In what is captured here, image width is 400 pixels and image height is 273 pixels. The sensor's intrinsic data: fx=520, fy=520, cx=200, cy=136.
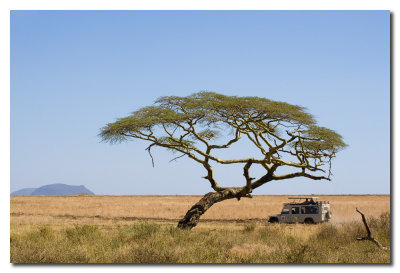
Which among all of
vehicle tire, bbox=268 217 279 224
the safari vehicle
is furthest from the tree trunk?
vehicle tire, bbox=268 217 279 224

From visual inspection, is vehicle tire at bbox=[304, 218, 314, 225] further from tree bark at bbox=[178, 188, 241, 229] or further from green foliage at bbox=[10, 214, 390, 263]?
green foliage at bbox=[10, 214, 390, 263]

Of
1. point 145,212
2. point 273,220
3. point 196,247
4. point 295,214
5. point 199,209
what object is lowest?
point 145,212

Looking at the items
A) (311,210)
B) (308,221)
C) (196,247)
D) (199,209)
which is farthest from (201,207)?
(311,210)

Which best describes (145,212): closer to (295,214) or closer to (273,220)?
(273,220)

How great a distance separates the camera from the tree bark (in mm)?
26016

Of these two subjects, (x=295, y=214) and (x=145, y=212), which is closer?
(x=295, y=214)

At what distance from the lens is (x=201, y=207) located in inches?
1037

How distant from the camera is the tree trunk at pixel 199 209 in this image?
85.3 feet

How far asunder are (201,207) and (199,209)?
0.51ft

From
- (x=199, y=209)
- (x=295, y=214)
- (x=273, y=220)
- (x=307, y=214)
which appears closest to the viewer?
(x=199, y=209)

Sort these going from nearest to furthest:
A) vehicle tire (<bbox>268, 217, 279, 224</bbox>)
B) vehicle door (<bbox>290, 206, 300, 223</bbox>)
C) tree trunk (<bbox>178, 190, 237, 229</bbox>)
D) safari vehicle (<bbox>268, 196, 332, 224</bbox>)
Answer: tree trunk (<bbox>178, 190, 237, 229</bbox>) < safari vehicle (<bbox>268, 196, 332, 224</bbox>) < vehicle door (<bbox>290, 206, 300, 223</bbox>) < vehicle tire (<bbox>268, 217, 279, 224</bbox>)

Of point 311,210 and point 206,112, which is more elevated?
point 206,112

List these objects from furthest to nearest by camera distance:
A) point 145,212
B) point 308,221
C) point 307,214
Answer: point 145,212 → point 307,214 → point 308,221
